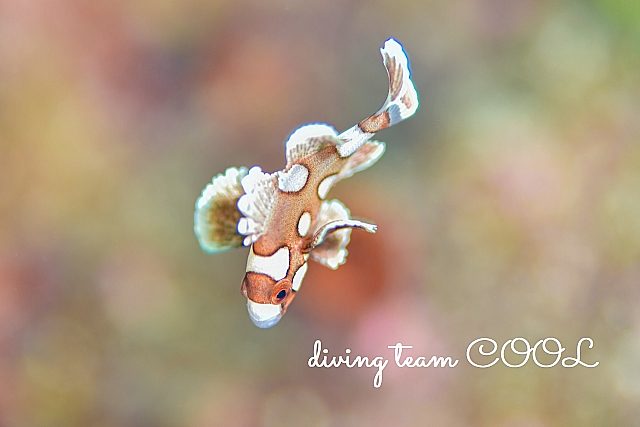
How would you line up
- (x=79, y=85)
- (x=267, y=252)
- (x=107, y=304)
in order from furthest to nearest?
(x=107, y=304)
(x=79, y=85)
(x=267, y=252)

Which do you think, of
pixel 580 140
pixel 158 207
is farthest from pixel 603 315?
pixel 158 207

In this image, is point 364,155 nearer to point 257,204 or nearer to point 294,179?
point 294,179

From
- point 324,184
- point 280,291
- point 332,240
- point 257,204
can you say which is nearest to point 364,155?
point 324,184

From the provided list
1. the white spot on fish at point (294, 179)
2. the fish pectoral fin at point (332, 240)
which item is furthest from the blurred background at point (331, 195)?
the white spot on fish at point (294, 179)

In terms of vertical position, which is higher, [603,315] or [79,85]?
[79,85]

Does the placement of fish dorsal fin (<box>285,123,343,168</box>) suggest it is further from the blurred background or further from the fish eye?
the blurred background

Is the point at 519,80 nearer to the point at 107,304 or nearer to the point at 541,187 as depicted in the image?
the point at 541,187

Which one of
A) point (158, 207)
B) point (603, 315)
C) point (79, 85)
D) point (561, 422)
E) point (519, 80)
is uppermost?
point (519, 80)
